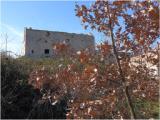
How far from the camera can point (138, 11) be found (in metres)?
3.58

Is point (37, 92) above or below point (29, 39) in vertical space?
below

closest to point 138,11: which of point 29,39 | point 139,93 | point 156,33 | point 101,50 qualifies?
point 156,33

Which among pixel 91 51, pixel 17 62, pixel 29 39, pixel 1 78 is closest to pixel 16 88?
pixel 1 78

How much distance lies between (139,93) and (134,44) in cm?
51

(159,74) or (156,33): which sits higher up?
(156,33)

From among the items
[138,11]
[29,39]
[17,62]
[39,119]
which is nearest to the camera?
[138,11]

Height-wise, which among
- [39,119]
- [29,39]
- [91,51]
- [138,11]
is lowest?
[39,119]

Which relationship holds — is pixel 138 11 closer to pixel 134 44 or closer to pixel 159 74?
pixel 134 44

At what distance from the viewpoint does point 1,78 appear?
776cm

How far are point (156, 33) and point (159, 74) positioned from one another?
43 centimetres

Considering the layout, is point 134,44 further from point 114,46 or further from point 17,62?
point 17,62

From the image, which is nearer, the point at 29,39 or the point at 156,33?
the point at 156,33

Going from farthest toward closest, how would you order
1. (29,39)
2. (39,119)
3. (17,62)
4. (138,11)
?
(29,39) < (17,62) < (39,119) < (138,11)

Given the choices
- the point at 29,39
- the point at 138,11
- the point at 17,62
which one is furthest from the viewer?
the point at 29,39
